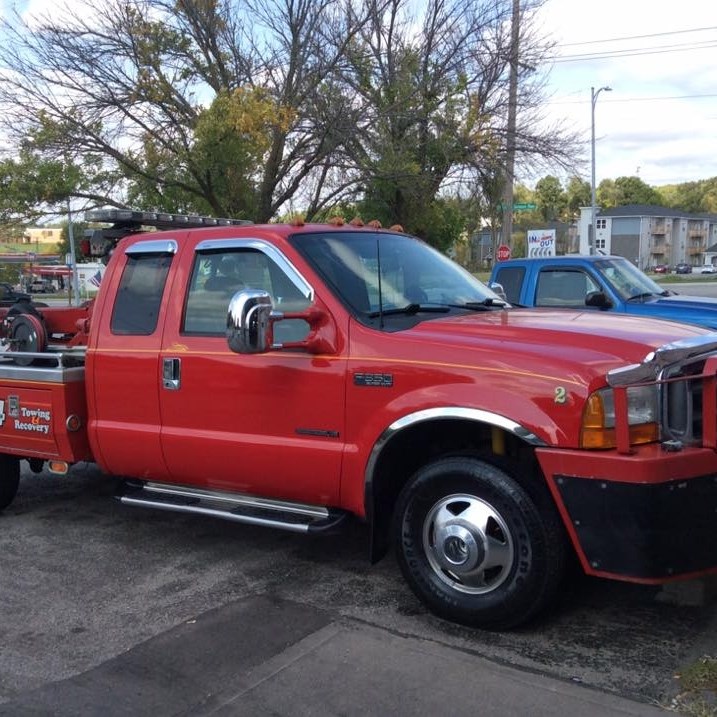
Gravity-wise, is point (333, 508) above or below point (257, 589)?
above

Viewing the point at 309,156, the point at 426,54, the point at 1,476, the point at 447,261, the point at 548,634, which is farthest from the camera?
the point at 426,54

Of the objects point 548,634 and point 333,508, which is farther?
point 333,508

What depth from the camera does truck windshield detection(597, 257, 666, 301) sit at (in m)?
8.73

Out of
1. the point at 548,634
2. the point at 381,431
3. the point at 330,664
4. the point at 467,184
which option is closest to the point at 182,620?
the point at 330,664

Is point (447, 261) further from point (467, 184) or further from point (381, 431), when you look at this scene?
point (467, 184)

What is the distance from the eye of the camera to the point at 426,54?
69.3 feet

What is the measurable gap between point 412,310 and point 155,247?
171cm

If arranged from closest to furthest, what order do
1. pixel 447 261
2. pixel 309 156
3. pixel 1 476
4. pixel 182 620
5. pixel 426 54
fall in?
pixel 182 620 → pixel 447 261 → pixel 1 476 → pixel 309 156 → pixel 426 54

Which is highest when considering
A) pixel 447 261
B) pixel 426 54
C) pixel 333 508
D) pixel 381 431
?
pixel 426 54

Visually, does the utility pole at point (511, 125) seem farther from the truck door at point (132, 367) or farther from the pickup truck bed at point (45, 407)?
the pickup truck bed at point (45, 407)

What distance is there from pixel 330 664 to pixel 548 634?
1044 mm

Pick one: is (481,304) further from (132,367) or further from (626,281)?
(626,281)

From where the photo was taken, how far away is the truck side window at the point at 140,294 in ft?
16.7

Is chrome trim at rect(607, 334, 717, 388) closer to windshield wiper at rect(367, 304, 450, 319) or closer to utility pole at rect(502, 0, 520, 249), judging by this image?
windshield wiper at rect(367, 304, 450, 319)
